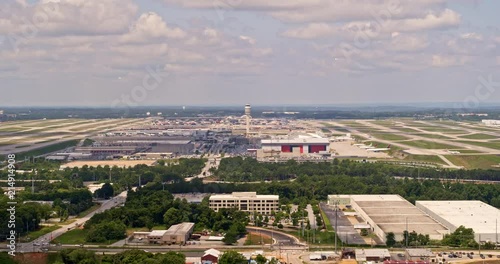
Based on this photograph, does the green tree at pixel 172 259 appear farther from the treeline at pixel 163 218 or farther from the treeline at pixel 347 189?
the treeline at pixel 347 189

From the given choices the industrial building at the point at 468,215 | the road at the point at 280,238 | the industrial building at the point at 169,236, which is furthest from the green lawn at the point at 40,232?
the industrial building at the point at 468,215

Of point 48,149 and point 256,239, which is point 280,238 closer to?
point 256,239

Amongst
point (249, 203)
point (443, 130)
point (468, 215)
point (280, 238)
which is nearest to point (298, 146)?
point (249, 203)

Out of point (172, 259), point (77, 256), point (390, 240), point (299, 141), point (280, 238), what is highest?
point (299, 141)

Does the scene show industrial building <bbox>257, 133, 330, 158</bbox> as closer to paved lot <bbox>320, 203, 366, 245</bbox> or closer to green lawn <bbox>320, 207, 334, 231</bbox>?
paved lot <bbox>320, 203, 366, 245</bbox>

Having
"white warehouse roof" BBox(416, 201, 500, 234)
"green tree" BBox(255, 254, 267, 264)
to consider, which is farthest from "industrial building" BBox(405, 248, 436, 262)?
"green tree" BBox(255, 254, 267, 264)
